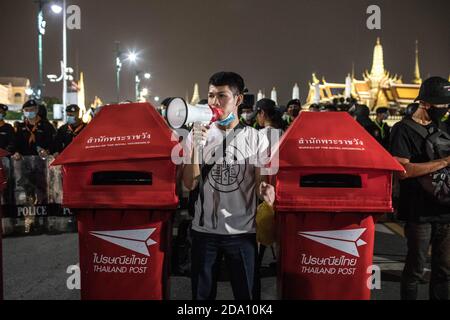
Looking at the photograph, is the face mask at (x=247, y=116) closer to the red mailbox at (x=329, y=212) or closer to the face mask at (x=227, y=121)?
the face mask at (x=227, y=121)

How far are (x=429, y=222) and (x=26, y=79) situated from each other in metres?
121

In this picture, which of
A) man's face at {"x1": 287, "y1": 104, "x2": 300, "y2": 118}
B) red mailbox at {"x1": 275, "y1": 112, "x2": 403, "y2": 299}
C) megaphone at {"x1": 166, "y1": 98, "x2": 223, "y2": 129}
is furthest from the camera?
man's face at {"x1": 287, "y1": 104, "x2": 300, "y2": 118}

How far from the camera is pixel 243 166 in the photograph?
2498mm

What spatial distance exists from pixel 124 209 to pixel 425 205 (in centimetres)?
223

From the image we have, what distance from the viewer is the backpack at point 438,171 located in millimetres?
3100

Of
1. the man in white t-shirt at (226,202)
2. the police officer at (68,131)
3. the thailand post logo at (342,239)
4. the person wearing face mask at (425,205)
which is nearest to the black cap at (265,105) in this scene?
the person wearing face mask at (425,205)

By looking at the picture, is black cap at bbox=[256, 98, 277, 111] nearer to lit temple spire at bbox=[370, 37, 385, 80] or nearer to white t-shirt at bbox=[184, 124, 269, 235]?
white t-shirt at bbox=[184, 124, 269, 235]

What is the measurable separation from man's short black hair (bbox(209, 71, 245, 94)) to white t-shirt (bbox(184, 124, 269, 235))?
11.9 inches

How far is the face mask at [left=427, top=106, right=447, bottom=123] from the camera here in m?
3.21

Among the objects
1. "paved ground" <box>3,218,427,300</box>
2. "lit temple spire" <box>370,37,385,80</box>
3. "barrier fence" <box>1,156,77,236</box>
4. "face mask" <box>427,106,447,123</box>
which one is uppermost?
"lit temple spire" <box>370,37,385,80</box>

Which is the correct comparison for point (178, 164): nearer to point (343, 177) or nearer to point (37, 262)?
point (343, 177)

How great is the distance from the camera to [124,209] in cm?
234

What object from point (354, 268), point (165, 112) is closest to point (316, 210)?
point (354, 268)

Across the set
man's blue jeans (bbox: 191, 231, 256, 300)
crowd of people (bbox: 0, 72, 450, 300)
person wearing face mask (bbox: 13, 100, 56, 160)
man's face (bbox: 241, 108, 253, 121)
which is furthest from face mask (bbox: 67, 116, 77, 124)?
man's blue jeans (bbox: 191, 231, 256, 300)
